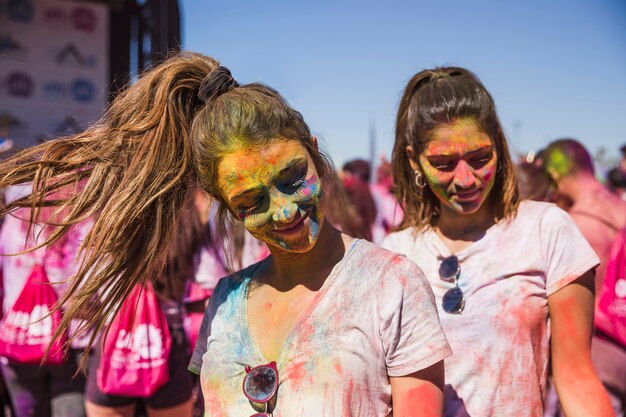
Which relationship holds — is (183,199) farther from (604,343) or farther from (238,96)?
(604,343)

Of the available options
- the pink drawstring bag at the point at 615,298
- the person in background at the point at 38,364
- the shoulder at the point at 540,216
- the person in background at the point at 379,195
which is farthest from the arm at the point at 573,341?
the person in background at the point at 379,195

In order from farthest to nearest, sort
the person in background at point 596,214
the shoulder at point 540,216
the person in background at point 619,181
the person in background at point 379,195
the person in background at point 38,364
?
the person in background at point 619,181 < the person in background at point 379,195 < the person in background at point 596,214 < the person in background at point 38,364 < the shoulder at point 540,216

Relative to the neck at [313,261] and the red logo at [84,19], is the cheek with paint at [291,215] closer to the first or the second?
the neck at [313,261]

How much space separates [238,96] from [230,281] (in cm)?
Result: 51

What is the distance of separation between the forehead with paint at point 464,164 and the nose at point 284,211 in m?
0.72

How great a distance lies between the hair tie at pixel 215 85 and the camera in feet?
5.33

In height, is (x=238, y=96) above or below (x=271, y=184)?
above

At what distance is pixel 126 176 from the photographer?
5.45 feet

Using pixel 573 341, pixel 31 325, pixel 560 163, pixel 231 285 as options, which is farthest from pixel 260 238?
pixel 560 163

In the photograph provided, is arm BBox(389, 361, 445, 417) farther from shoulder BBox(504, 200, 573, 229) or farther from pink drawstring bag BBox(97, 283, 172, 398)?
pink drawstring bag BBox(97, 283, 172, 398)

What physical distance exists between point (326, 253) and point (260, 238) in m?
0.16

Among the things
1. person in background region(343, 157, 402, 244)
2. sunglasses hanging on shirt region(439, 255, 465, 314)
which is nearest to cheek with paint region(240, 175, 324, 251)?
sunglasses hanging on shirt region(439, 255, 465, 314)

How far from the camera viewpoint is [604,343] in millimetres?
3135

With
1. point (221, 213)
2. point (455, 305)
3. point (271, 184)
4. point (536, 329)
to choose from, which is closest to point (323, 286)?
point (271, 184)
